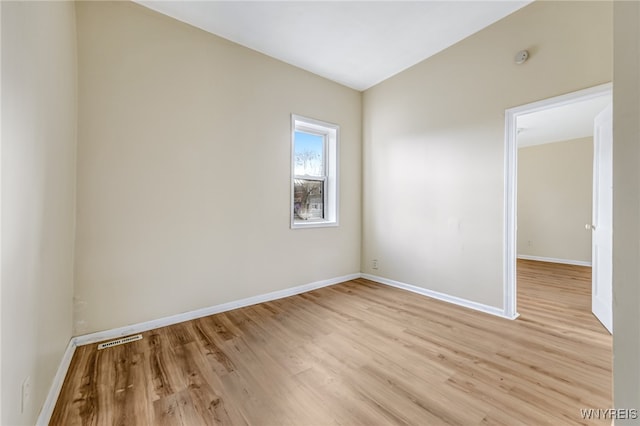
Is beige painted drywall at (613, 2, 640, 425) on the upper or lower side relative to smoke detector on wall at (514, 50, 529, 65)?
lower

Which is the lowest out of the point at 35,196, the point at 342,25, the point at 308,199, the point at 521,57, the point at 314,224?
the point at 314,224

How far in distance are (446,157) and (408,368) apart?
2430 millimetres

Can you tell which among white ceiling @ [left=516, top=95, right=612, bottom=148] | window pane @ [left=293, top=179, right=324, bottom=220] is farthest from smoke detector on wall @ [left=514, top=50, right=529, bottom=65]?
window pane @ [left=293, top=179, right=324, bottom=220]

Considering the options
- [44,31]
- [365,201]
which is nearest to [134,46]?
[44,31]

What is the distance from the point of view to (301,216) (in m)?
3.82

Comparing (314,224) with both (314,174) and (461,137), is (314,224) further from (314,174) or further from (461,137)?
(461,137)

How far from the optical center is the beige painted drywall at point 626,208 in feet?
2.38

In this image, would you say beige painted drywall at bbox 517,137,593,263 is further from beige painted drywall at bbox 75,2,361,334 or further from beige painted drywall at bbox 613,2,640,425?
beige painted drywall at bbox 613,2,640,425

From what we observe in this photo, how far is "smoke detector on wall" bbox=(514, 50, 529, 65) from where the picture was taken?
252 cm

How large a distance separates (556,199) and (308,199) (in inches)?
222

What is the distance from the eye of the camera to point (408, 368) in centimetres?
186

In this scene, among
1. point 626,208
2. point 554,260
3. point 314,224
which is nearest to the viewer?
point 626,208

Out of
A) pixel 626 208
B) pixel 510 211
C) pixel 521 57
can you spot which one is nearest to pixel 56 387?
pixel 626 208

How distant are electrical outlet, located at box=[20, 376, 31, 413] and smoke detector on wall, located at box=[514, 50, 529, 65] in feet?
13.9
